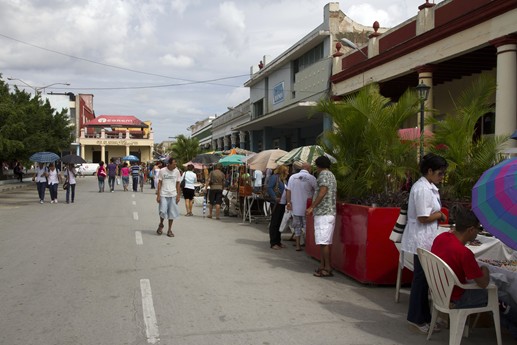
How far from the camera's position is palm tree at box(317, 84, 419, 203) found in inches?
313

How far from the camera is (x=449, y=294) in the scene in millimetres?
4625

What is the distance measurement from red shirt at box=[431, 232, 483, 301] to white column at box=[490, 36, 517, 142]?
28.3ft

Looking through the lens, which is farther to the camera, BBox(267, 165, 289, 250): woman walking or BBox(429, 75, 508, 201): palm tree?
BBox(267, 165, 289, 250): woman walking

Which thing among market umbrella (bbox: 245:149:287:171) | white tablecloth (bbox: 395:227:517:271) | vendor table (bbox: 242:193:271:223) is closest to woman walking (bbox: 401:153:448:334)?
white tablecloth (bbox: 395:227:517:271)

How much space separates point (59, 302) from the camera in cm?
601

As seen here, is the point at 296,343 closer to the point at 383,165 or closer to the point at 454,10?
the point at 383,165

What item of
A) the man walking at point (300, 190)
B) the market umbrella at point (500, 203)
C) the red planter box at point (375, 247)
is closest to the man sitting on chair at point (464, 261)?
the market umbrella at point (500, 203)

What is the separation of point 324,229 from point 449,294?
3081 millimetres

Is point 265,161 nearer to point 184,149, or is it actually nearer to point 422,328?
point 422,328

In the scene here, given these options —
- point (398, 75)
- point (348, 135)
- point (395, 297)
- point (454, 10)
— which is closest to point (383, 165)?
point (348, 135)

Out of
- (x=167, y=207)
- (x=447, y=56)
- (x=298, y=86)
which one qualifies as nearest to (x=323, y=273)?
(x=167, y=207)

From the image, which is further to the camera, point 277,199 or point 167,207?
point 277,199

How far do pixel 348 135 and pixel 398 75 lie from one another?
973 cm

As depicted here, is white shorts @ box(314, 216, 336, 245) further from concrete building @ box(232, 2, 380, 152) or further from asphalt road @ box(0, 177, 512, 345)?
concrete building @ box(232, 2, 380, 152)
